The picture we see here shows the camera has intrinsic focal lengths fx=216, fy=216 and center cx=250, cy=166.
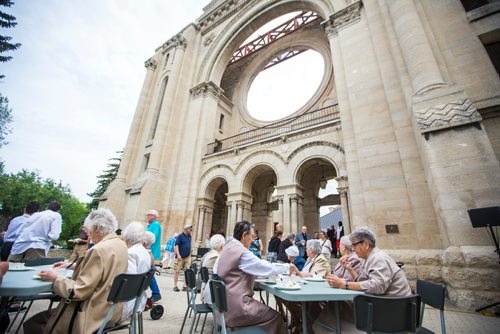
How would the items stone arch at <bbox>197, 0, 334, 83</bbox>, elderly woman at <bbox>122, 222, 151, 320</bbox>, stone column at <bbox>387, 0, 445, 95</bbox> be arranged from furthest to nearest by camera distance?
stone arch at <bbox>197, 0, 334, 83</bbox> → stone column at <bbox>387, 0, 445, 95</bbox> → elderly woman at <bbox>122, 222, 151, 320</bbox>

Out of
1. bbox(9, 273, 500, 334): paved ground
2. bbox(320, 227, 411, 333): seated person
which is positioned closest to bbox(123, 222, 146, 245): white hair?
bbox(9, 273, 500, 334): paved ground

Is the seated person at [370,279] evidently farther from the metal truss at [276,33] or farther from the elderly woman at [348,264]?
the metal truss at [276,33]

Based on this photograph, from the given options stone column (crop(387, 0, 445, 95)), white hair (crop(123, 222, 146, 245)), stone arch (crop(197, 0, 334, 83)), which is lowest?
white hair (crop(123, 222, 146, 245))

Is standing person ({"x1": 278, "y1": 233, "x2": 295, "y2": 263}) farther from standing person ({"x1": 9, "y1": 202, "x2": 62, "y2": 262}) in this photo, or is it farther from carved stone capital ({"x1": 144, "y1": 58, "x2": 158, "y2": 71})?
carved stone capital ({"x1": 144, "y1": 58, "x2": 158, "y2": 71})

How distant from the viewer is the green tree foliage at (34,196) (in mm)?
24422

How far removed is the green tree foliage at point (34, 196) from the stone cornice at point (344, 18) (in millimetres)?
29234

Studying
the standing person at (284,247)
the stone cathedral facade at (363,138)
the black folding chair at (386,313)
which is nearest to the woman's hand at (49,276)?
the black folding chair at (386,313)

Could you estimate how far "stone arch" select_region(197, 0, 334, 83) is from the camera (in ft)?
41.8

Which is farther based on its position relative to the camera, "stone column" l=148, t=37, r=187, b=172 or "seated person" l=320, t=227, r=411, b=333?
"stone column" l=148, t=37, r=187, b=172

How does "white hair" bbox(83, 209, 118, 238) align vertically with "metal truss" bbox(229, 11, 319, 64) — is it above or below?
below

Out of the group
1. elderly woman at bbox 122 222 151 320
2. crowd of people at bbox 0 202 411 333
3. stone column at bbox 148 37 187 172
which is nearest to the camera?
crowd of people at bbox 0 202 411 333

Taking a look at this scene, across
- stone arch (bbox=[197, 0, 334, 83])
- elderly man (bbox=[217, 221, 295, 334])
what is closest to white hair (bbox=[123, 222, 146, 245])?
elderly man (bbox=[217, 221, 295, 334])

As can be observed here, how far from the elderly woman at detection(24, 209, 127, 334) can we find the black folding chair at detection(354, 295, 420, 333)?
1.99 meters

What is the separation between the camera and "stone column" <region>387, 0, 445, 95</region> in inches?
211
